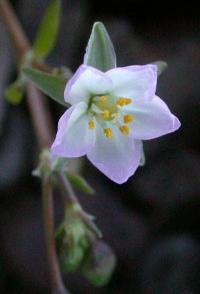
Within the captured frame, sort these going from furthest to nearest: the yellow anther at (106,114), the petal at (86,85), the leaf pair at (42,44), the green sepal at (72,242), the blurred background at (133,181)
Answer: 1. the blurred background at (133,181)
2. the leaf pair at (42,44)
3. the green sepal at (72,242)
4. the yellow anther at (106,114)
5. the petal at (86,85)

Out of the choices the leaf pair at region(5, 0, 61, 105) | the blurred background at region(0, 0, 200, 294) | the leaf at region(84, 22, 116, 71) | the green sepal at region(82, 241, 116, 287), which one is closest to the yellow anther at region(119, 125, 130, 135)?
the leaf at region(84, 22, 116, 71)

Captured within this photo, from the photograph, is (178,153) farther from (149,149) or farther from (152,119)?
(152,119)

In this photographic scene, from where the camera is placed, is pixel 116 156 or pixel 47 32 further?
pixel 47 32

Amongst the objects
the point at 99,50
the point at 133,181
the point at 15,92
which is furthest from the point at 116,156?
the point at 133,181

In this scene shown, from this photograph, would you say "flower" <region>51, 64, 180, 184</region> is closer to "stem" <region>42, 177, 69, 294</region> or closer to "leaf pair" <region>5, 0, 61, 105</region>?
"stem" <region>42, 177, 69, 294</region>

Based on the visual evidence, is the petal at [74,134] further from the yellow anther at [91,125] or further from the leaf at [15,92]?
the leaf at [15,92]

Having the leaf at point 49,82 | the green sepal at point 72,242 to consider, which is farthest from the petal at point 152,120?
the green sepal at point 72,242

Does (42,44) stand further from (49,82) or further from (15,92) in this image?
(49,82)
